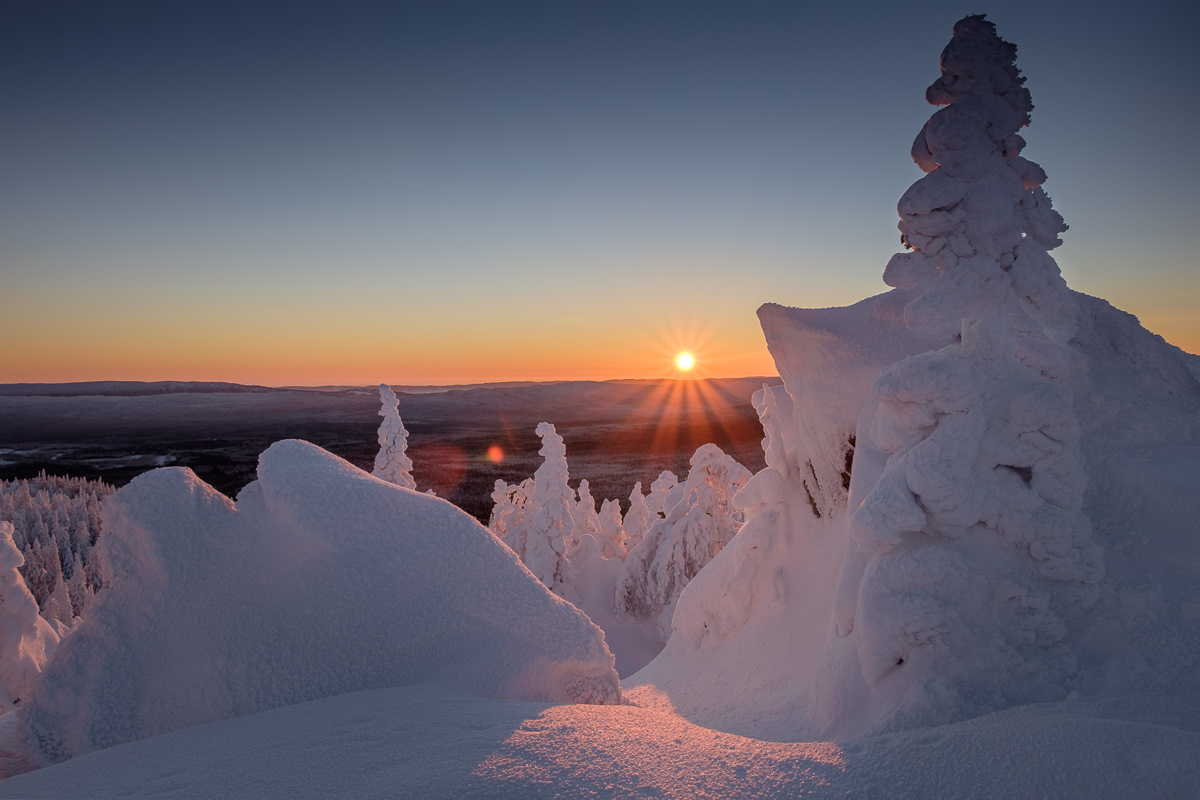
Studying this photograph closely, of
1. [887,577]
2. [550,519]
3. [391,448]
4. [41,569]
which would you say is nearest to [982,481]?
[887,577]

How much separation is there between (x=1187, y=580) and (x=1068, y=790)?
2903 millimetres

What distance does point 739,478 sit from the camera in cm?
2047

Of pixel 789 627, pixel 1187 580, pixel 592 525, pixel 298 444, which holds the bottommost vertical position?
pixel 592 525

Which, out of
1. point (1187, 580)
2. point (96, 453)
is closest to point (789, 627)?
point (1187, 580)

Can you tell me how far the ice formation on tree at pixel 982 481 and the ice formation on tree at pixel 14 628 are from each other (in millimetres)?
11825

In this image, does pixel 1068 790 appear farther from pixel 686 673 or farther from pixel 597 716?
pixel 686 673

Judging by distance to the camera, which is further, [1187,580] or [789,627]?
[789,627]

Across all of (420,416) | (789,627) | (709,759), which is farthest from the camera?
(420,416)

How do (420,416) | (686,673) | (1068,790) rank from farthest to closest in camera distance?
(420,416) → (686,673) → (1068,790)

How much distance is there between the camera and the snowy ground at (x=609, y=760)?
117 inches

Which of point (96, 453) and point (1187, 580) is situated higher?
point (1187, 580)

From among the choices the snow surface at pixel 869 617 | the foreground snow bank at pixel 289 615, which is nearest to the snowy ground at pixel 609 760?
the snow surface at pixel 869 617

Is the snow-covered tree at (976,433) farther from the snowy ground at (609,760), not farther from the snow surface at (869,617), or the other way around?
the snowy ground at (609,760)

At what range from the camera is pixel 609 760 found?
10.5 ft
